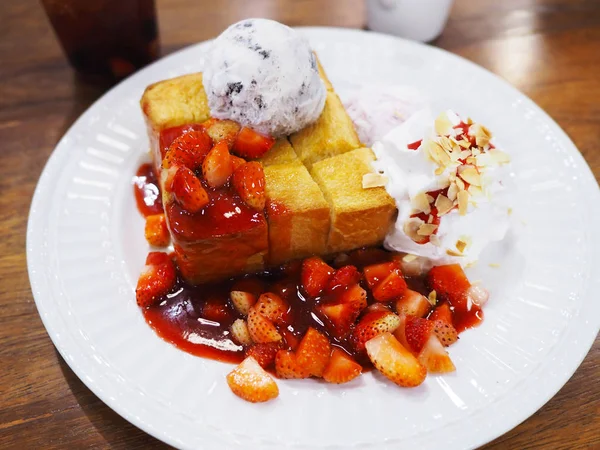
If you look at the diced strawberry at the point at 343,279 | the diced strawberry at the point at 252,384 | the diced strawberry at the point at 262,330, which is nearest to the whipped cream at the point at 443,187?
the diced strawberry at the point at 343,279

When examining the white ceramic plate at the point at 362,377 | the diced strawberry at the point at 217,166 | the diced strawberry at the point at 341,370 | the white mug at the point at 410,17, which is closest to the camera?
the white ceramic plate at the point at 362,377

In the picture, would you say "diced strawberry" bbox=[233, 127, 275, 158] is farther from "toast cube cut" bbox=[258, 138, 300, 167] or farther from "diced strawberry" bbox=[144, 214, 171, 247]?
"diced strawberry" bbox=[144, 214, 171, 247]

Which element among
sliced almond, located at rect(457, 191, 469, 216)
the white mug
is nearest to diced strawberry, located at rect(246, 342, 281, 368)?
sliced almond, located at rect(457, 191, 469, 216)

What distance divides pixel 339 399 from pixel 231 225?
24.0 inches

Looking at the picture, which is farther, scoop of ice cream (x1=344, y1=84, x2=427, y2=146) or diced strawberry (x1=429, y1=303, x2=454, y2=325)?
scoop of ice cream (x1=344, y1=84, x2=427, y2=146)

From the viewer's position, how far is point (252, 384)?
157cm

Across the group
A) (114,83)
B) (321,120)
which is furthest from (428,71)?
(114,83)

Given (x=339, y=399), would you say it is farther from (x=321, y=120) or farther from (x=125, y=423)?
(x=321, y=120)

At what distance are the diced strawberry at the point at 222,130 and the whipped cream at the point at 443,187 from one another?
508 millimetres

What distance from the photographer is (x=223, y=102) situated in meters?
1.90

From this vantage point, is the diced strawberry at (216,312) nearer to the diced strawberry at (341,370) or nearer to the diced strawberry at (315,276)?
the diced strawberry at (315,276)

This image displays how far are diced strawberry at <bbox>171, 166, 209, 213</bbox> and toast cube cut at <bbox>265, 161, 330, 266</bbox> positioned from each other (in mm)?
234

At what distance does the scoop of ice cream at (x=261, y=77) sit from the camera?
6.05ft

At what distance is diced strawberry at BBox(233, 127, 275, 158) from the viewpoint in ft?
6.19
